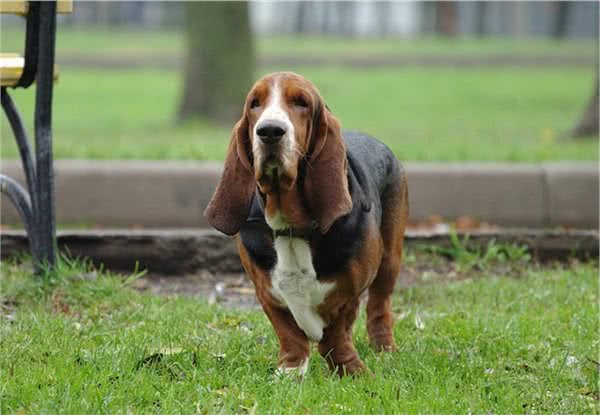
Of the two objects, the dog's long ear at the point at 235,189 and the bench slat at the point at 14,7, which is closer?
the dog's long ear at the point at 235,189

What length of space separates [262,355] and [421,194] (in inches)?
150

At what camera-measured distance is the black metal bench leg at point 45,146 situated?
6.30m

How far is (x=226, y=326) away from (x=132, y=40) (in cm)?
3293

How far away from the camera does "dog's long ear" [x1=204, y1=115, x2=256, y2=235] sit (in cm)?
464

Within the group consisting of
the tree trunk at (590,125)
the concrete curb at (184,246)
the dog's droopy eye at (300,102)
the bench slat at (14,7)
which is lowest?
the tree trunk at (590,125)

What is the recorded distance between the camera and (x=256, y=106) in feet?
14.9

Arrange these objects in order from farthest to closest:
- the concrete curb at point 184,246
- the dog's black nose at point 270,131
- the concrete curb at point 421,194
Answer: the concrete curb at point 421,194
the concrete curb at point 184,246
the dog's black nose at point 270,131

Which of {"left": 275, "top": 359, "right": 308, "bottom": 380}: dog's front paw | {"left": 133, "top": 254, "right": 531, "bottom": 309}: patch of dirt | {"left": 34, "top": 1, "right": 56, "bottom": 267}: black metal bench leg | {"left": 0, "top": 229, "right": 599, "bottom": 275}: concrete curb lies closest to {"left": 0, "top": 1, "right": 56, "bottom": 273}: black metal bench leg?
{"left": 34, "top": 1, "right": 56, "bottom": 267}: black metal bench leg

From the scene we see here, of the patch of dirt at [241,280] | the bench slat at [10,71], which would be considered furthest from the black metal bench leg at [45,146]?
the patch of dirt at [241,280]

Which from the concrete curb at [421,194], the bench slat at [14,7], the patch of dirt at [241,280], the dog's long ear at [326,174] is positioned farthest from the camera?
the concrete curb at [421,194]

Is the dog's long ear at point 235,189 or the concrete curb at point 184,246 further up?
the dog's long ear at point 235,189

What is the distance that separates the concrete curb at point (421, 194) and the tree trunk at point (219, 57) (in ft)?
21.8

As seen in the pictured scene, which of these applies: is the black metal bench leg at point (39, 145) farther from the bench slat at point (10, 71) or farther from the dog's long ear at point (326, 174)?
the dog's long ear at point (326, 174)

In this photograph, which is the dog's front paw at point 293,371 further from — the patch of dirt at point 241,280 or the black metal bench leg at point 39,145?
the black metal bench leg at point 39,145
